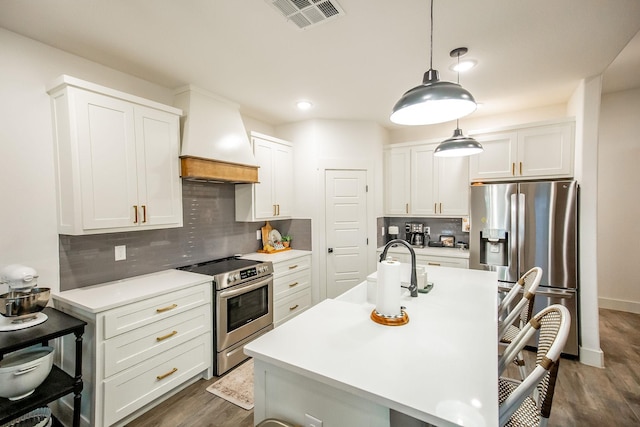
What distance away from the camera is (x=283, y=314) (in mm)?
3467

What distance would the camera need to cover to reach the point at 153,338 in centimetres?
212

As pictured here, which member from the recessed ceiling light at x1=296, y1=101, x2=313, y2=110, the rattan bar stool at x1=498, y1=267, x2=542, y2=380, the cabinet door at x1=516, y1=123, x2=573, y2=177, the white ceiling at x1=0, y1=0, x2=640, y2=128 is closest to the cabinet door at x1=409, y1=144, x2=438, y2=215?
the cabinet door at x1=516, y1=123, x2=573, y2=177

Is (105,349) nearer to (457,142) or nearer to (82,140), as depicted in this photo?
(82,140)

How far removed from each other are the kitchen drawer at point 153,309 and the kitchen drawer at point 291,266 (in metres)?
0.91

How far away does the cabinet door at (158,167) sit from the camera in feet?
7.79

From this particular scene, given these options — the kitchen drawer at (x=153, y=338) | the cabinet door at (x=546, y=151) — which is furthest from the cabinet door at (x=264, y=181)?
the cabinet door at (x=546, y=151)

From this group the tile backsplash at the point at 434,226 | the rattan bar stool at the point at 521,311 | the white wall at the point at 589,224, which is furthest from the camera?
the tile backsplash at the point at 434,226

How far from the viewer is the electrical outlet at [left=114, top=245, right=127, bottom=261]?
2.45 m

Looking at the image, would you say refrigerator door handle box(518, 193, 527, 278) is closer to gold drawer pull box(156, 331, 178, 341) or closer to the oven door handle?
the oven door handle

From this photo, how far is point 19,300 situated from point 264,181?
2.35 metres

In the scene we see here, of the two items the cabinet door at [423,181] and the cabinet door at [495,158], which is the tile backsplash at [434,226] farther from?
the cabinet door at [495,158]

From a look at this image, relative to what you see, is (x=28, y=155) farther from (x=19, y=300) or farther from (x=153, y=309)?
(x=153, y=309)

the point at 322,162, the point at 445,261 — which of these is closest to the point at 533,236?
the point at 445,261

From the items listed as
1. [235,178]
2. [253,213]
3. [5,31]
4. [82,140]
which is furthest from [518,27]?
→ [5,31]
